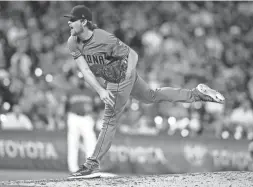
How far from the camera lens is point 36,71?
1258 cm

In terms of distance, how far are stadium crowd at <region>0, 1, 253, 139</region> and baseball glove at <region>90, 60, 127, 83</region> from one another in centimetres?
430

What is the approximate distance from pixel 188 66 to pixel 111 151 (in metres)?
2.57

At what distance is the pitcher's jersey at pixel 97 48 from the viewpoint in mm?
6559

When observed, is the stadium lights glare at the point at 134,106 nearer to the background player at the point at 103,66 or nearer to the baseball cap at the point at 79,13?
the background player at the point at 103,66

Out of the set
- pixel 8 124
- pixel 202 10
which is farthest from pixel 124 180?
pixel 202 10

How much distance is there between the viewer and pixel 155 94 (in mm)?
7168

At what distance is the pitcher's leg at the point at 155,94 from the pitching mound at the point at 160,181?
965 millimetres

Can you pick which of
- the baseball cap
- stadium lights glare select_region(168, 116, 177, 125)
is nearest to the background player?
the baseball cap

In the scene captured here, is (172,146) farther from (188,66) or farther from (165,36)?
(165,36)

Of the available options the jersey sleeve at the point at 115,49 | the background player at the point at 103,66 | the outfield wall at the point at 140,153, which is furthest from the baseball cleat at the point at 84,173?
the outfield wall at the point at 140,153

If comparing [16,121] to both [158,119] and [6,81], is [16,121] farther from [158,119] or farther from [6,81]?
[158,119]

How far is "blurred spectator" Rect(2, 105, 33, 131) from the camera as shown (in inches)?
463

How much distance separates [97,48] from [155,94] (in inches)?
41.8

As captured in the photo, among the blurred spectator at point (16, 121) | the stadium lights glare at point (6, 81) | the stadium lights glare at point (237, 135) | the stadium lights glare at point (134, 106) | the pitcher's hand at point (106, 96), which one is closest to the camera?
the pitcher's hand at point (106, 96)
